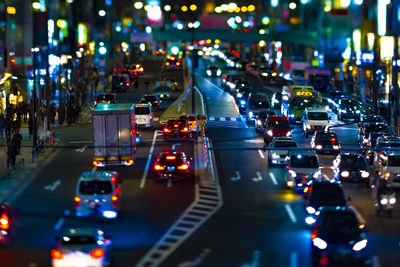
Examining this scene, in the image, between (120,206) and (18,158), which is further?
(18,158)

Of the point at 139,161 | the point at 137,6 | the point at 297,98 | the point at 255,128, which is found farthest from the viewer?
the point at 137,6

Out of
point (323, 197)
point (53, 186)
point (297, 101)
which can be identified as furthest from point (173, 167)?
point (297, 101)

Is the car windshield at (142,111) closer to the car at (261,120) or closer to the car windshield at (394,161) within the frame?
the car at (261,120)

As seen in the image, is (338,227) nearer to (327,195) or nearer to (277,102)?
(327,195)

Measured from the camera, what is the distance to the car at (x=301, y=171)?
4378 centimetres

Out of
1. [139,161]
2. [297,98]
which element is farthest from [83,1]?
[139,161]

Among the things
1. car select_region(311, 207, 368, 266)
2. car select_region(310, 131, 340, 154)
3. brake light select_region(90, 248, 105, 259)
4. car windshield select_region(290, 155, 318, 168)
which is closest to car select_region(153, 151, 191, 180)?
car windshield select_region(290, 155, 318, 168)

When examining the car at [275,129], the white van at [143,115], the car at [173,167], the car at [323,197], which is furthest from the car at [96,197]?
the white van at [143,115]

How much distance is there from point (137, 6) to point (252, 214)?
150309mm

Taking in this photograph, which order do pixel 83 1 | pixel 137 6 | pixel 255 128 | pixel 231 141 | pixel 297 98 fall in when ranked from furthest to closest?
1. pixel 137 6
2. pixel 83 1
3. pixel 297 98
4. pixel 255 128
5. pixel 231 141

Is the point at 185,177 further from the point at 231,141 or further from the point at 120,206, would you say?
the point at 231,141

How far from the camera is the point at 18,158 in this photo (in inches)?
2084

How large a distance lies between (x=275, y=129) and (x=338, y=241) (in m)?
30.4

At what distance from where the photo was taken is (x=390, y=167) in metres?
45.8
